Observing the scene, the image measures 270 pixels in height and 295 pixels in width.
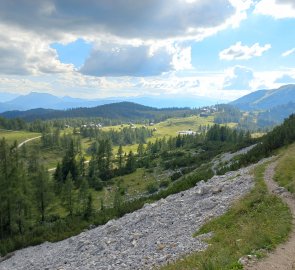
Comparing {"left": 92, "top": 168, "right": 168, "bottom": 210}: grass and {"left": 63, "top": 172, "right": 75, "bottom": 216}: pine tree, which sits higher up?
{"left": 63, "top": 172, "right": 75, "bottom": 216}: pine tree

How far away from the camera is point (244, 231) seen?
25922 millimetres

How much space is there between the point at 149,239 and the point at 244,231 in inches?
416

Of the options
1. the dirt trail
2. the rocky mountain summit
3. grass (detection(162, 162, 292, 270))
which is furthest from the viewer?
the rocky mountain summit

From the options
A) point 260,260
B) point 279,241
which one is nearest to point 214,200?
point 279,241

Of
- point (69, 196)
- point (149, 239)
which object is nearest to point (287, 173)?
point (149, 239)

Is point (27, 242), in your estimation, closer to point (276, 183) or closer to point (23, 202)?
point (23, 202)

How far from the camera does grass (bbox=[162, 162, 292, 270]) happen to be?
69.6 feet

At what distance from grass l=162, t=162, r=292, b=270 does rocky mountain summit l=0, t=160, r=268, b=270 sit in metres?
1.70

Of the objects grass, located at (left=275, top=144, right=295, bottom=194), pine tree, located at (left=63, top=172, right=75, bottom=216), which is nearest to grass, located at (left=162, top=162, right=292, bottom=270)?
grass, located at (left=275, top=144, right=295, bottom=194)

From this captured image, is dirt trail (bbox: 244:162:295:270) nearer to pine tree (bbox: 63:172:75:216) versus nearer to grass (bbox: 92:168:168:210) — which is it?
pine tree (bbox: 63:172:75:216)

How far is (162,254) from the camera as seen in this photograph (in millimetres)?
27047

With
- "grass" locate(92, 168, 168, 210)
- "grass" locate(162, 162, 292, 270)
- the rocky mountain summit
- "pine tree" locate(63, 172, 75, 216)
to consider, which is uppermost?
"grass" locate(162, 162, 292, 270)

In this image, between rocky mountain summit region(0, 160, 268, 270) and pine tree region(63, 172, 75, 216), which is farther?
pine tree region(63, 172, 75, 216)

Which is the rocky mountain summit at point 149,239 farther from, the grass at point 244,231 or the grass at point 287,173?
the grass at point 287,173
